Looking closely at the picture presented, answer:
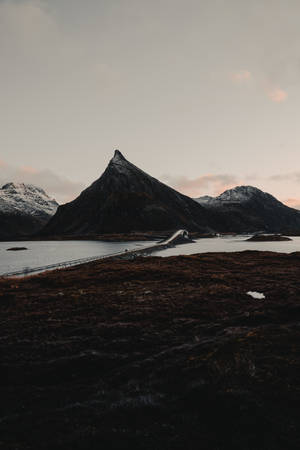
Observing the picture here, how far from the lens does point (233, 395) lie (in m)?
10.4

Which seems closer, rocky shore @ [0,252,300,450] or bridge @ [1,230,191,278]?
rocky shore @ [0,252,300,450]

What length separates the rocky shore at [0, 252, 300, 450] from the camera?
8727 mm

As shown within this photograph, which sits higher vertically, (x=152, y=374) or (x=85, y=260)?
(x=152, y=374)

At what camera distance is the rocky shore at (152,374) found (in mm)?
8727

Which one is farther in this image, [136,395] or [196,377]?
[196,377]

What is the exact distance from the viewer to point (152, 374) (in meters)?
12.9

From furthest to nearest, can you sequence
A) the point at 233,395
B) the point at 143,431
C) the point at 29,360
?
the point at 29,360 → the point at 233,395 → the point at 143,431

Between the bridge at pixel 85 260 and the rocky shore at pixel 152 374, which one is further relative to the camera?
the bridge at pixel 85 260

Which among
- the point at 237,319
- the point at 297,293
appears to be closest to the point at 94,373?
the point at 237,319

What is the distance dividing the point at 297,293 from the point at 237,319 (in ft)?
39.1

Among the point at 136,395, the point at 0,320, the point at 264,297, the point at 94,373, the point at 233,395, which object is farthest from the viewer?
the point at 264,297

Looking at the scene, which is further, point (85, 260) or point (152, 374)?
point (85, 260)

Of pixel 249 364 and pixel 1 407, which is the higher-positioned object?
pixel 249 364

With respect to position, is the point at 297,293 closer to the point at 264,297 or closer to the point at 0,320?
the point at 264,297
